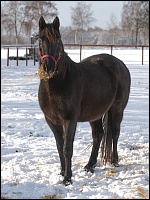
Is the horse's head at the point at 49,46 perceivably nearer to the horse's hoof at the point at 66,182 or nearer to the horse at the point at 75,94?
the horse at the point at 75,94

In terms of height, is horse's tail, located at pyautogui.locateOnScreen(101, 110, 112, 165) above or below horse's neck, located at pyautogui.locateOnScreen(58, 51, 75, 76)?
below

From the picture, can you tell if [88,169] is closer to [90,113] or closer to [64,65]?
[90,113]

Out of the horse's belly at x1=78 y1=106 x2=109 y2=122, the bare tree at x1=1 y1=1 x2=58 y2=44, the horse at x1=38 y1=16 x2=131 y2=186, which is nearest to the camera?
the horse at x1=38 y1=16 x2=131 y2=186

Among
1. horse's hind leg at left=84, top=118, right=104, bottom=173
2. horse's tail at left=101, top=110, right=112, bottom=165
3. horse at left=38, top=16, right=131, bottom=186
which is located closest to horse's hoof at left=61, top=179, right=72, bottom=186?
horse at left=38, top=16, right=131, bottom=186

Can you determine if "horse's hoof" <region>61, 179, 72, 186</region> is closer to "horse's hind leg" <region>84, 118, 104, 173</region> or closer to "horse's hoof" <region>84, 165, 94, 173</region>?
"horse's hoof" <region>84, 165, 94, 173</region>

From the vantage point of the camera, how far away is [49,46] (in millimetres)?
3188

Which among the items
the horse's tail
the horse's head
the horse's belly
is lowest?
the horse's tail

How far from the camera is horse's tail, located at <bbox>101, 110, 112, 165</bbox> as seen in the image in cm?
434

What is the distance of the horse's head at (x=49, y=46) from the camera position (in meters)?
3.13

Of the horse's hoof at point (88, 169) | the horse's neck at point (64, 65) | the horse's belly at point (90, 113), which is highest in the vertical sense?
the horse's neck at point (64, 65)

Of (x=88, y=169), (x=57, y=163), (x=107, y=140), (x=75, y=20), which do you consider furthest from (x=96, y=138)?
(x=75, y=20)

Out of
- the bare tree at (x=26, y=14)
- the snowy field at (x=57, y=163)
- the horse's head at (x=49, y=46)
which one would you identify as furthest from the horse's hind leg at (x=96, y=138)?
the bare tree at (x=26, y=14)

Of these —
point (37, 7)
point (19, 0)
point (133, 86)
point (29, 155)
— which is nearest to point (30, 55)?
point (37, 7)

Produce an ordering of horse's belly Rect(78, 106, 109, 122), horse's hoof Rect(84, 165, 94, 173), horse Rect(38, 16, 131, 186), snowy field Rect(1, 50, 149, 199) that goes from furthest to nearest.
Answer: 1. horse's hoof Rect(84, 165, 94, 173)
2. horse's belly Rect(78, 106, 109, 122)
3. snowy field Rect(1, 50, 149, 199)
4. horse Rect(38, 16, 131, 186)
